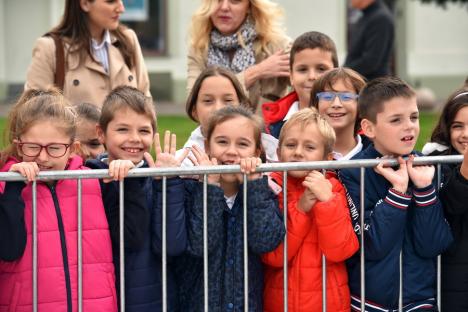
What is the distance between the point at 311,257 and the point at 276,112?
152 centimetres

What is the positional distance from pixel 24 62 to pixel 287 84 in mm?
20740

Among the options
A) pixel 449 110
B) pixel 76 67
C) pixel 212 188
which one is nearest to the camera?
pixel 212 188

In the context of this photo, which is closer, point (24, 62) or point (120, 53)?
point (120, 53)

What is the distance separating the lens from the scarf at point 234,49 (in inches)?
287

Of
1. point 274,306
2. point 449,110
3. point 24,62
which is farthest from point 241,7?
point 24,62

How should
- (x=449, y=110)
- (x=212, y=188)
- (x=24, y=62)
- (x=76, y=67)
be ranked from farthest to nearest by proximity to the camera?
(x=24, y=62) → (x=76, y=67) → (x=449, y=110) → (x=212, y=188)

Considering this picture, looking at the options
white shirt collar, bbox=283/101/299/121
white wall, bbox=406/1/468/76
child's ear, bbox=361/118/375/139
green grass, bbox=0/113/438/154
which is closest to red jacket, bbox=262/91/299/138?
white shirt collar, bbox=283/101/299/121

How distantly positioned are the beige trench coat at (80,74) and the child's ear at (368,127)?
2079 millimetres

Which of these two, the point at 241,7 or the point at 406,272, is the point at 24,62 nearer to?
the point at 241,7

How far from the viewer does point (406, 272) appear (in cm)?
529

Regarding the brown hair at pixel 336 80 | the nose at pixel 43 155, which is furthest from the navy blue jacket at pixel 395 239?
the nose at pixel 43 155

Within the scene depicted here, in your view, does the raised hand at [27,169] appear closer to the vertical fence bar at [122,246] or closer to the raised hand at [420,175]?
the vertical fence bar at [122,246]

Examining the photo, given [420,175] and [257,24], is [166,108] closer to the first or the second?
[257,24]

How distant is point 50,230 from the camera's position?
4.96 meters
